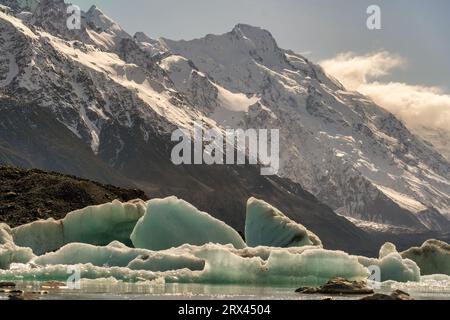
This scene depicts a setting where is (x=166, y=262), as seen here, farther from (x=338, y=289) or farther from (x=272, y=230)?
(x=272, y=230)

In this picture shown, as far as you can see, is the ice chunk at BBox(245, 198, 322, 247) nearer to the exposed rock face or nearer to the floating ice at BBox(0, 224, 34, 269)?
the floating ice at BBox(0, 224, 34, 269)

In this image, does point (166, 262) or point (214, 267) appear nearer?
point (214, 267)

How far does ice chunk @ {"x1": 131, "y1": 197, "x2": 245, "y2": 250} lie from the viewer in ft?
242

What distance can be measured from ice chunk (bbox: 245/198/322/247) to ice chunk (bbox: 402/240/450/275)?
1343cm

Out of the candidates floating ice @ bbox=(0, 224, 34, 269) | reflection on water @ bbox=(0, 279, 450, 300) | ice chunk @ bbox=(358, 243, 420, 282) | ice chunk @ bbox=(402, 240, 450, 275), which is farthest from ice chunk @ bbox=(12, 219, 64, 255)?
ice chunk @ bbox=(402, 240, 450, 275)

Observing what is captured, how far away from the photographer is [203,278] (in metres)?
59.7

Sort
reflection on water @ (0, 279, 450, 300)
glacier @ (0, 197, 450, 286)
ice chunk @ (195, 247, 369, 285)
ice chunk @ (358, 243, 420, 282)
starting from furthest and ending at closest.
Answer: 1. ice chunk @ (358, 243, 420, 282)
2. glacier @ (0, 197, 450, 286)
3. ice chunk @ (195, 247, 369, 285)
4. reflection on water @ (0, 279, 450, 300)

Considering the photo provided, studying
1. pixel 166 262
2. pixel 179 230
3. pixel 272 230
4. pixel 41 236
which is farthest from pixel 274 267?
pixel 41 236

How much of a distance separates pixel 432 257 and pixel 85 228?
33.4 metres

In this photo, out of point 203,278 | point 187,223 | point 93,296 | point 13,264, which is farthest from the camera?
point 187,223

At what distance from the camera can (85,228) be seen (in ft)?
269
